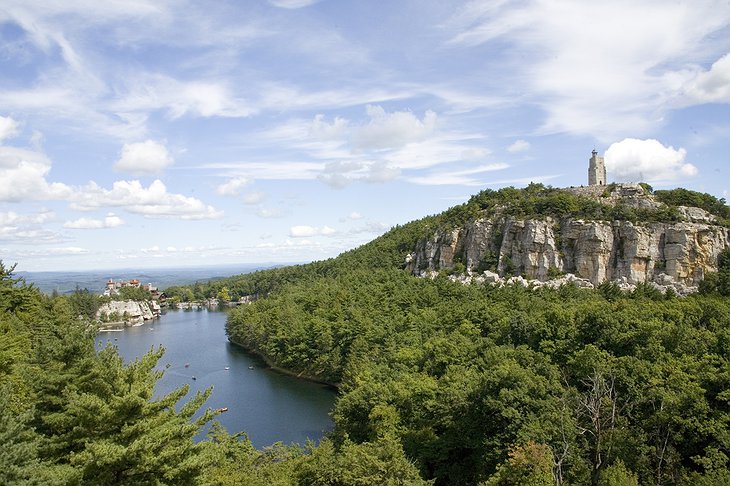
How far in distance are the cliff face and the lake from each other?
20.6 m

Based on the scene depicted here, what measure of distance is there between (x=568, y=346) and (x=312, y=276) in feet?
180

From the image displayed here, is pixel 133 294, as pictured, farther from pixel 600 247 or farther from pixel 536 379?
pixel 536 379

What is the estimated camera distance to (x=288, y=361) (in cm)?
4134

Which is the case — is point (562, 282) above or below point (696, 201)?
below

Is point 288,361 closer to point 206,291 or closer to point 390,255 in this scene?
point 390,255

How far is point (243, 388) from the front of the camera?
122ft

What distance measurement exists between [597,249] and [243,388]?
28.6 meters

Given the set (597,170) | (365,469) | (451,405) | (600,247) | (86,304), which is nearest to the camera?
(365,469)

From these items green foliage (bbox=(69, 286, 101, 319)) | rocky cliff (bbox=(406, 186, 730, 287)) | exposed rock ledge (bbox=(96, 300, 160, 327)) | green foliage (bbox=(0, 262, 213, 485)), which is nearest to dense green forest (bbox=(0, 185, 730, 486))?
green foliage (bbox=(0, 262, 213, 485))

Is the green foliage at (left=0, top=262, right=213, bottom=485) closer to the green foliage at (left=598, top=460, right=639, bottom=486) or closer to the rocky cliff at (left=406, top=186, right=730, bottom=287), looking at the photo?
the green foliage at (left=598, top=460, right=639, bottom=486)

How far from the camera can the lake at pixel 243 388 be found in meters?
28.4

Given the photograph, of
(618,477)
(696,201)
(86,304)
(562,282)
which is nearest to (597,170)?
(696,201)

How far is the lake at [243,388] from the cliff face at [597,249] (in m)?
20.6

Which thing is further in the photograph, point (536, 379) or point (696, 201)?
point (696, 201)
